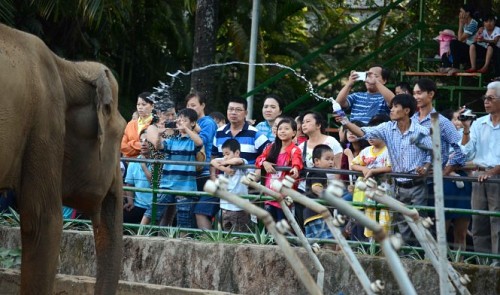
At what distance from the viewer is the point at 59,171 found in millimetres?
8172

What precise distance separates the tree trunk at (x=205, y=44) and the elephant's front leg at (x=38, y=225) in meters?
8.95

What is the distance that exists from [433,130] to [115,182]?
14.9 feet

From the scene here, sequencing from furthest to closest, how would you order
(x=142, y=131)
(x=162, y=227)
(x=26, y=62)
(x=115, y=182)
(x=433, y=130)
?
1. (x=142, y=131)
2. (x=162, y=227)
3. (x=115, y=182)
4. (x=26, y=62)
5. (x=433, y=130)

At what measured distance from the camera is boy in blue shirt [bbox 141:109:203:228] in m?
11.1

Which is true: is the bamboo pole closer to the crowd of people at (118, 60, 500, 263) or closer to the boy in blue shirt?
the crowd of people at (118, 60, 500, 263)

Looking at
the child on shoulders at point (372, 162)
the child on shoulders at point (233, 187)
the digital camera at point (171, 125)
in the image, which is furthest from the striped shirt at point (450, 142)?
the digital camera at point (171, 125)

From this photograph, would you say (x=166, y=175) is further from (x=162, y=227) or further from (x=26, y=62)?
(x=26, y=62)

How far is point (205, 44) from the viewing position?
1733cm

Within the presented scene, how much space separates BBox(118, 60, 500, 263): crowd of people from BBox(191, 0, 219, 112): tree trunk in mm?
4122

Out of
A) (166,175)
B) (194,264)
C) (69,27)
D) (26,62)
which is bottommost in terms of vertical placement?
(194,264)

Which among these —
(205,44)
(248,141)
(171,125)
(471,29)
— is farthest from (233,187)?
(205,44)

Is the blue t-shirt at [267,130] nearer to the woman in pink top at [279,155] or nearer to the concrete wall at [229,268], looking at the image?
the woman in pink top at [279,155]

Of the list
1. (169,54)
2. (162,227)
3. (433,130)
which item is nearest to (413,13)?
(169,54)

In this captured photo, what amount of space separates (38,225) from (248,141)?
372cm
